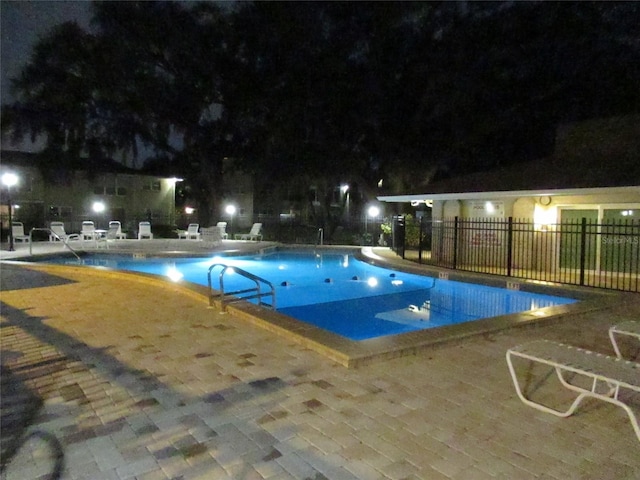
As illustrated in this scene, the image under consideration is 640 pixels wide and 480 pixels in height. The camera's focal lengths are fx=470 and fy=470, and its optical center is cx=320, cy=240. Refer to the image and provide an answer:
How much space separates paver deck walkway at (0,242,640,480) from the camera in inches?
114

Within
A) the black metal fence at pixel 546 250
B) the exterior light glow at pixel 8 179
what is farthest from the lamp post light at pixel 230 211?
the black metal fence at pixel 546 250

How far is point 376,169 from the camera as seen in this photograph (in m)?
24.7

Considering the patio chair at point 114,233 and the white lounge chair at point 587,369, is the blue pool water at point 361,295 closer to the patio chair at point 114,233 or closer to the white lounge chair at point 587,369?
the white lounge chair at point 587,369

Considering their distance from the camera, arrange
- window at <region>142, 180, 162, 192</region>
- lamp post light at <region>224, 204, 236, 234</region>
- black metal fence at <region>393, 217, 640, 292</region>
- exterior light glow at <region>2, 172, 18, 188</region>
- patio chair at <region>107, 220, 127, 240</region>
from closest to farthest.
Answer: black metal fence at <region>393, 217, 640, 292</region> < exterior light glow at <region>2, 172, 18, 188</region> < patio chair at <region>107, 220, 127, 240</region> < lamp post light at <region>224, 204, 236, 234</region> < window at <region>142, 180, 162, 192</region>

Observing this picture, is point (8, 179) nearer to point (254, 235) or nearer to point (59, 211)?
point (254, 235)

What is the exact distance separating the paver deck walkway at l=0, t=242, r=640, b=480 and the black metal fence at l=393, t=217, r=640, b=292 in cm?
619

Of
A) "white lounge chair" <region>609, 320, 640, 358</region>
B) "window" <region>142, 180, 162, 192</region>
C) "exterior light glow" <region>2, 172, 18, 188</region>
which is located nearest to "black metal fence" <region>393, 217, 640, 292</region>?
"white lounge chair" <region>609, 320, 640, 358</region>

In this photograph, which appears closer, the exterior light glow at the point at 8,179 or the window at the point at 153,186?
the exterior light glow at the point at 8,179

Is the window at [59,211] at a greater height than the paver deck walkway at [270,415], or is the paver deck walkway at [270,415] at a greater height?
the window at [59,211]

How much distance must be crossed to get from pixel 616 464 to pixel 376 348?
240 cm

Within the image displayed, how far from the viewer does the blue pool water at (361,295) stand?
907 cm

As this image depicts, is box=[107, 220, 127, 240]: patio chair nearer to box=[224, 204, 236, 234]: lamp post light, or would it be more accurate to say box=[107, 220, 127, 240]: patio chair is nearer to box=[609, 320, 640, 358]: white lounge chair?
box=[224, 204, 236, 234]: lamp post light

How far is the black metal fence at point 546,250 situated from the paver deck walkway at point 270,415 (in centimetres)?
619

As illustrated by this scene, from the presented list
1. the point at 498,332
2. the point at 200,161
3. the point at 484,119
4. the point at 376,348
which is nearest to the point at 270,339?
the point at 376,348
